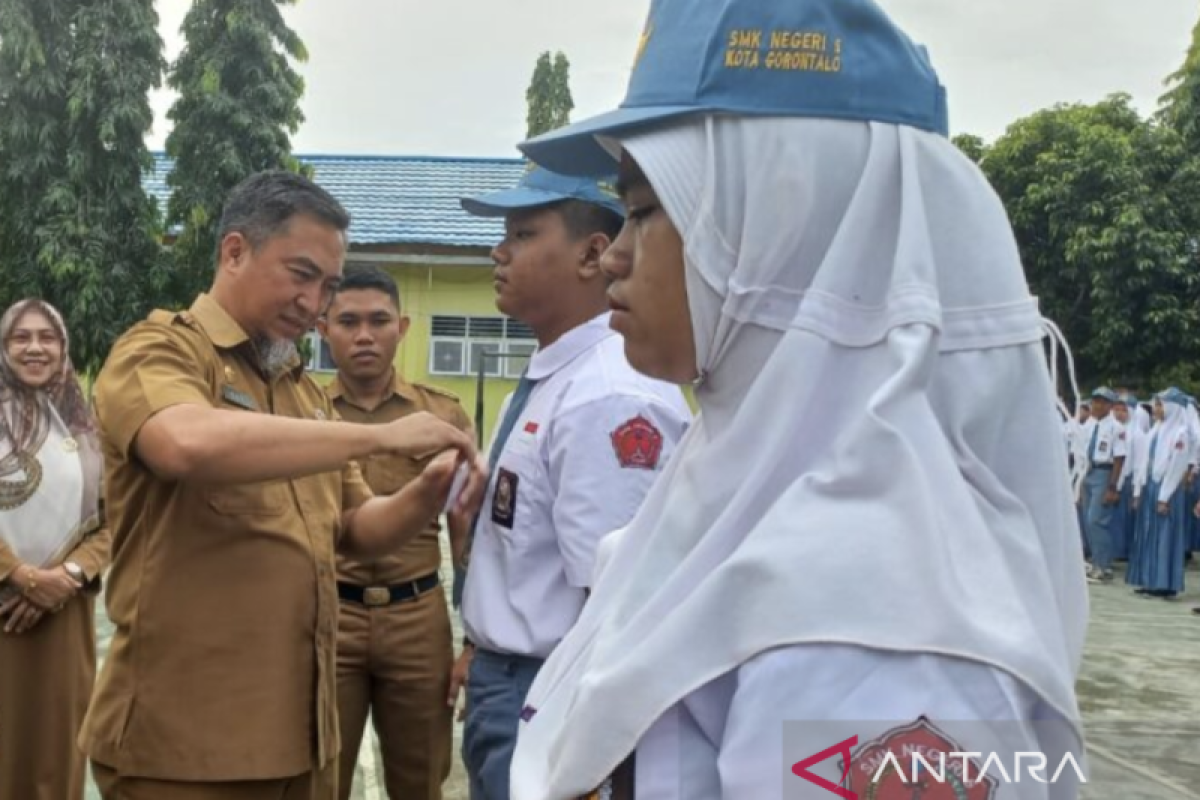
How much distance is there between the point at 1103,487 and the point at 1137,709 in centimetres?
662

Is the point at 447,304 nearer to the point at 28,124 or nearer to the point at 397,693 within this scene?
the point at 28,124

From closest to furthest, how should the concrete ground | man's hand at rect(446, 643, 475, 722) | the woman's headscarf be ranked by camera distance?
man's hand at rect(446, 643, 475, 722), the woman's headscarf, the concrete ground

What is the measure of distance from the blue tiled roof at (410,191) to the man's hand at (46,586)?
44.3 ft

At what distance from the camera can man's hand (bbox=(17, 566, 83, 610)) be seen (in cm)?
399

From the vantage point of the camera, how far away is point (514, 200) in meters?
2.90

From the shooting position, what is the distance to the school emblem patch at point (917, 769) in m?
0.95

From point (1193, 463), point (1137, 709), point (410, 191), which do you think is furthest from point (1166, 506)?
point (410, 191)

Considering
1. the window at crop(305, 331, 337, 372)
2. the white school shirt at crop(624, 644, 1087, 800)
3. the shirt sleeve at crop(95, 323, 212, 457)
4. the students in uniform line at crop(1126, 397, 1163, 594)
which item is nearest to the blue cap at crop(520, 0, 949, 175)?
the white school shirt at crop(624, 644, 1087, 800)

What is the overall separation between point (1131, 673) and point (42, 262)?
1069 cm

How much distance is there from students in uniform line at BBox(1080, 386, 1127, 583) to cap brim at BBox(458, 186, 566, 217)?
11041mm

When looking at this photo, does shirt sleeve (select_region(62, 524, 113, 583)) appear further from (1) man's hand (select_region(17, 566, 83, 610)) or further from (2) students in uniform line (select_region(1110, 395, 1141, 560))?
(2) students in uniform line (select_region(1110, 395, 1141, 560))

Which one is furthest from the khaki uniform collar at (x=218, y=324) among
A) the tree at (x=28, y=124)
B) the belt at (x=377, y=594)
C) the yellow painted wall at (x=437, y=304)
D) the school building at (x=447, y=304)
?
the yellow painted wall at (x=437, y=304)

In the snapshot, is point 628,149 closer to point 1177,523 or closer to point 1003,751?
point 1003,751

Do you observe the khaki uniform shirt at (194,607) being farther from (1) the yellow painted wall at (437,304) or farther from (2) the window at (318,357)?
(1) the yellow painted wall at (437,304)
